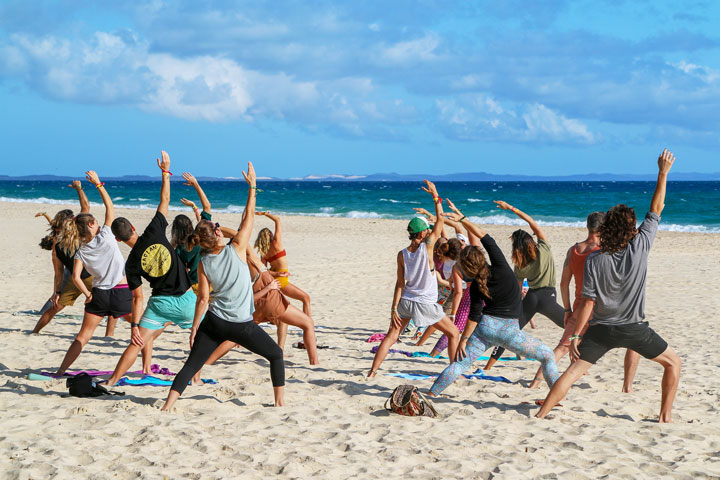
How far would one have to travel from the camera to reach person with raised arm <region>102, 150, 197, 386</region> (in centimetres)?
568

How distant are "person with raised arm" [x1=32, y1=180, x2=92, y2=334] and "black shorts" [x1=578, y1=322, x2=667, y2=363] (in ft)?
16.9

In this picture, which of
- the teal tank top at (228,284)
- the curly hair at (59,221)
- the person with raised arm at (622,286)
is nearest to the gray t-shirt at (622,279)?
the person with raised arm at (622,286)

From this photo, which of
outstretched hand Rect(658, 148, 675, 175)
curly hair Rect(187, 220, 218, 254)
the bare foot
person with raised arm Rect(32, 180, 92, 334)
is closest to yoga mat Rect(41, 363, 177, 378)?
person with raised arm Rect(32, 180, 92, 334)

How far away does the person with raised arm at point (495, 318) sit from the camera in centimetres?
555

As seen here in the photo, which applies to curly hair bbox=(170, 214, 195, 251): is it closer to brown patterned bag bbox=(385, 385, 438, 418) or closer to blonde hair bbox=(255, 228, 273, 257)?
blonde hair bbox=(255, 228, 273, 257)

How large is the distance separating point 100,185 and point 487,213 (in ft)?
122

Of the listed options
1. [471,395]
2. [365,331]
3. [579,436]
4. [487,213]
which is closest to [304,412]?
[471,395]

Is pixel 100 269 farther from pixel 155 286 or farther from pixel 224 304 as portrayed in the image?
pixel 224 304

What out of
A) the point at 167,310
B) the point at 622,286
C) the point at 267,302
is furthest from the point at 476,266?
the point at 167,310

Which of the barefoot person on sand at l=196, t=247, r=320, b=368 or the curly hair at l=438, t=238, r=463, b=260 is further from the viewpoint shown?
the curly hair at l=438, t=238, r=463, b=260

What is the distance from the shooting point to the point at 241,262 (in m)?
5.27

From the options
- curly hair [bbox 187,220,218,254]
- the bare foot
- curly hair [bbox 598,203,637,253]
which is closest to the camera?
curly hair [bbox 598,203,637,253]

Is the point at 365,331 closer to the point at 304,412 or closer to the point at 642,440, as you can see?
the point at 304,412

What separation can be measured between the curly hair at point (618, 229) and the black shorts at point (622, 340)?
599mm
